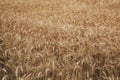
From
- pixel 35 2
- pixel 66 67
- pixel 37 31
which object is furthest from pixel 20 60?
pixel 35 2

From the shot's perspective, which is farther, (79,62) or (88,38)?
(88,38)

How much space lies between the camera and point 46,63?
2.64 metres

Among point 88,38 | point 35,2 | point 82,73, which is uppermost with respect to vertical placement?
point 35,2

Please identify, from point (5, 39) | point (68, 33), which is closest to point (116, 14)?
point (68, 33)

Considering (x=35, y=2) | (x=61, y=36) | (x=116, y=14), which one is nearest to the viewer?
(x=61, y=36)

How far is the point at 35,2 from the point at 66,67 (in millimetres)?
6657

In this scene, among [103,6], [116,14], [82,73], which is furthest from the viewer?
[103,6]

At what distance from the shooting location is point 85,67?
270cm

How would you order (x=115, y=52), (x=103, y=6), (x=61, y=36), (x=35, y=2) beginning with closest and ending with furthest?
1. (x=115, y=52)
2. (x=61, y=36)
3. (x=103, y=6)
4. (x=35, y=2)

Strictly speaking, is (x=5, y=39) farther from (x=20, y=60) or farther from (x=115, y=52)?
(x=115, y=52)

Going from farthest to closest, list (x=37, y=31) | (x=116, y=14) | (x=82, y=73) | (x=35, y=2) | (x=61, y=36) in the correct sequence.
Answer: (x=35, y=2)
(x=116, y=14)
(x=37, y=31)
(x=61, y=36)
(x=82, y=73)

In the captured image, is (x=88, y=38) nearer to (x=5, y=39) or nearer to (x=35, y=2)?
(x=5, y=39)

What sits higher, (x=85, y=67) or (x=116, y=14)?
(x=116, y=14)

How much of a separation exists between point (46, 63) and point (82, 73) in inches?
18.2
